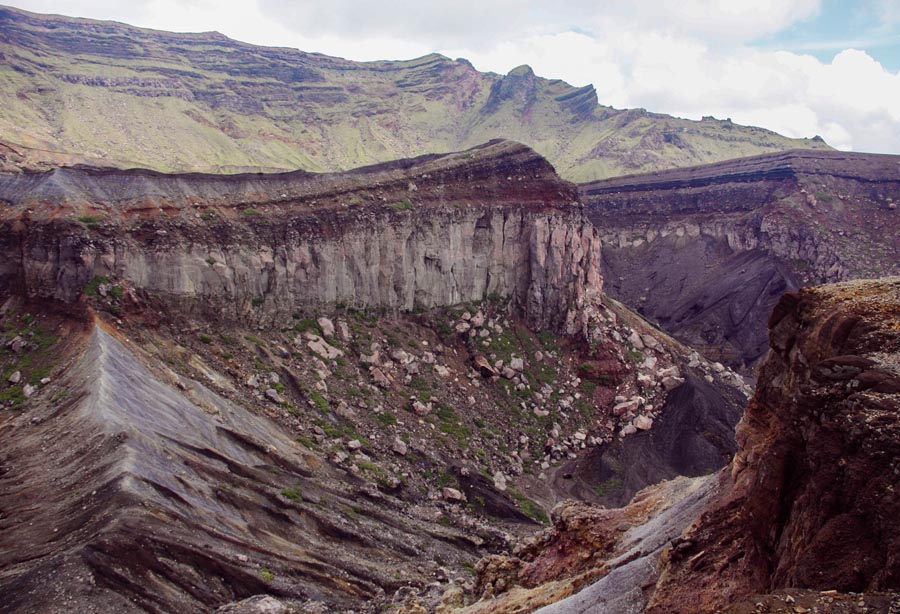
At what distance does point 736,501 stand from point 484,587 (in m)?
9.09

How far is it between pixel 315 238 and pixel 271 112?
431ft

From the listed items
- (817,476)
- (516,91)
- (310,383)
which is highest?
(516,91)

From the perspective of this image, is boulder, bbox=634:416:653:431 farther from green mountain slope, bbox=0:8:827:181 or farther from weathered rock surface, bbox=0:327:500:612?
green mountain slope, bbox=0:8:827:181

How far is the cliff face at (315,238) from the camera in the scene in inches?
1214

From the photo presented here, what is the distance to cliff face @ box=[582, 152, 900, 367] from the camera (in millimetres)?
67250

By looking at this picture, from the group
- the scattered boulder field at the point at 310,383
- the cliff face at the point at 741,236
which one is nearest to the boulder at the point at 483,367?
the scattered boulder field at the point at 310,383

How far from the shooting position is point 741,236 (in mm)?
75375

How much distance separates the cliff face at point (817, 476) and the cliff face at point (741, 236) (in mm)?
55345

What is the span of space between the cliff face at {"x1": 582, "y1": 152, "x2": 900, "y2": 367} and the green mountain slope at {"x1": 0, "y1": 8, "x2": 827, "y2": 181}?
47.2 m

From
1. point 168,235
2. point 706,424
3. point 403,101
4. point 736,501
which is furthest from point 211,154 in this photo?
point 736,501

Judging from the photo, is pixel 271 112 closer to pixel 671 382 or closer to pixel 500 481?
pixel 671 382

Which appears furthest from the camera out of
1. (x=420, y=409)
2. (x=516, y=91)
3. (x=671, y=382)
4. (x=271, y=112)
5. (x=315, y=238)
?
(x=516, y=91)

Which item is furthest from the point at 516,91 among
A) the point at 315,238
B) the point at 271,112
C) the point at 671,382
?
the point at 315,238

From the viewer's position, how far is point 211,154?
12694cm
